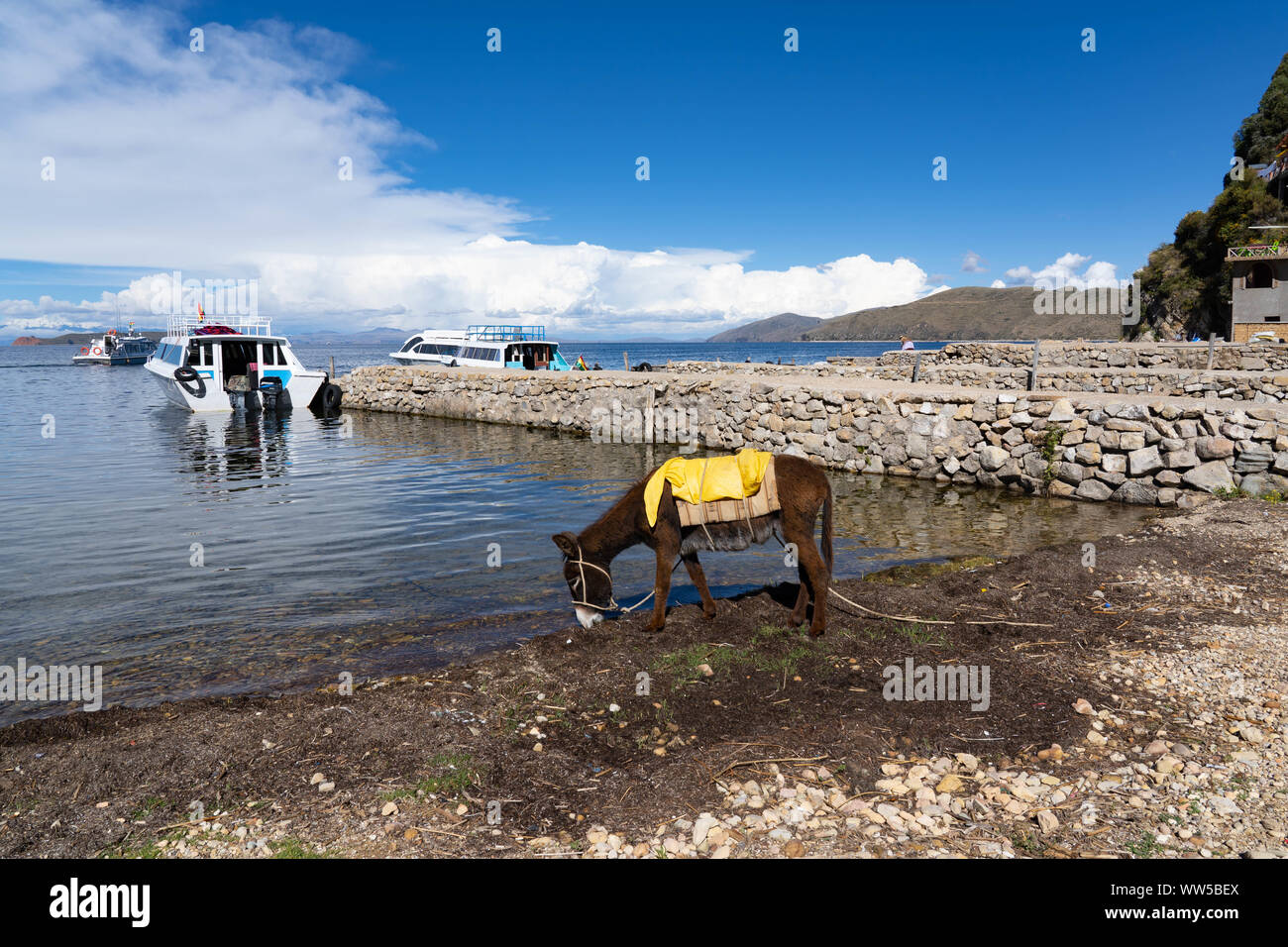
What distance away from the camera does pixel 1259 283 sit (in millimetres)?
37750

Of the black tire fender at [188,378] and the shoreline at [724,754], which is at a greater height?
the black tire fender at [188,378]

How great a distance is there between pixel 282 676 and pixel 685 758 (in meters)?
4.47

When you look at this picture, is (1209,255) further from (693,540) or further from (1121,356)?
(693,540)

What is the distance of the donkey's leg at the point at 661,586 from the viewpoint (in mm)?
7047

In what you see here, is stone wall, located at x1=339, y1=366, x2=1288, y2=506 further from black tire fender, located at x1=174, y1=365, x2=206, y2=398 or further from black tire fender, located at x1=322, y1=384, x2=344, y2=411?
black tire fender, located at x1=174, y1=365, x2=206, y2=398

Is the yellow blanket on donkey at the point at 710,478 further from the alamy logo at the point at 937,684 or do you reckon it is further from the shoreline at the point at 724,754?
the alamy logo at the point at 937,684

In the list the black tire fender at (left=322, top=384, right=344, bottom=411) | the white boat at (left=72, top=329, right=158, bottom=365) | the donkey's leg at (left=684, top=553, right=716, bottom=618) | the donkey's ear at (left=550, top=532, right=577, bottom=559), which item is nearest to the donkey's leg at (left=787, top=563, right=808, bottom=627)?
the donkey's leg at (left=684, top=553, right=716, bottom=618)

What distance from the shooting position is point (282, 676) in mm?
6910

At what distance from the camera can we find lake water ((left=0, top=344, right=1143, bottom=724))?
7645 millimetres

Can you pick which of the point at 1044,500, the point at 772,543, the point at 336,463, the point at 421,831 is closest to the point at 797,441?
the point at 1044,500
